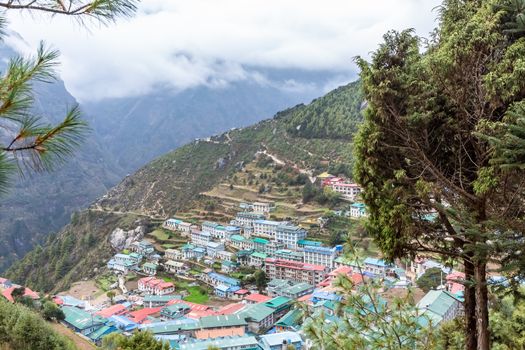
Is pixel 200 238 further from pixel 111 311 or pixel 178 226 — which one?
pixel 111 311

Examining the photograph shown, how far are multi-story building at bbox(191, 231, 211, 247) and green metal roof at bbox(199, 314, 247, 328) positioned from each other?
15361 millimetres

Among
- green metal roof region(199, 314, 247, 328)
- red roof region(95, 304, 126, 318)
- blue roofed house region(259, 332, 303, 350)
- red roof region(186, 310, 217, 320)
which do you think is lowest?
red roof region(95, 304, 126, 318)

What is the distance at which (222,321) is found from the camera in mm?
21188

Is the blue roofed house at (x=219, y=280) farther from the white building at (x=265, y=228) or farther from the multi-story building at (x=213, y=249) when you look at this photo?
the white building at (x=265, y=228)

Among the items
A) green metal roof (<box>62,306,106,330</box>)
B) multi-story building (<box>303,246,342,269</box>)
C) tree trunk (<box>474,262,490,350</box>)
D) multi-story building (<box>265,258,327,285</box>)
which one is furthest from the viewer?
multi-story building (<box>303,246,342,269</box>)

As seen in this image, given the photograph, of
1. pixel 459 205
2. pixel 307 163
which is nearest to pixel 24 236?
pixel 307 163

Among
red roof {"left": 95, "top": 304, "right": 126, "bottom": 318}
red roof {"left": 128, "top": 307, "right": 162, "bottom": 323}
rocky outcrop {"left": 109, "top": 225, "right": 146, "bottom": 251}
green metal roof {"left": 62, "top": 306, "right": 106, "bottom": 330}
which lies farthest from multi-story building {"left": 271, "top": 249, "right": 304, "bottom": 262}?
rocky outcrop {"left": 109, "top": 225, "right": 146, "bottom": 251}

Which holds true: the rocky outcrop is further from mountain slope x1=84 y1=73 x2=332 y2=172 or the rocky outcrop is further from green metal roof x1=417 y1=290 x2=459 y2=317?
mountain slope x1=84 y1=73 x2=332 y2=172

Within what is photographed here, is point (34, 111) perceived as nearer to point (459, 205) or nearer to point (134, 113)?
point (459, 205)

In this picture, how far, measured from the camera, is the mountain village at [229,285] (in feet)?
65.2

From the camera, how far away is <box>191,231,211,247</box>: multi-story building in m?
37.0

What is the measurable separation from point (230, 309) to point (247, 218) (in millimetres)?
14197

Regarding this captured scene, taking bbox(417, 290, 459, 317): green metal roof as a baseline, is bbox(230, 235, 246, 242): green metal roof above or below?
below

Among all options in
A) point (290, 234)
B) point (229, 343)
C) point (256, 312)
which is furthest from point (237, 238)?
point (229, 343)
